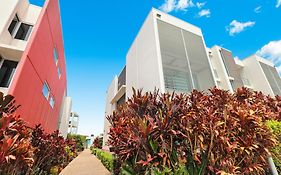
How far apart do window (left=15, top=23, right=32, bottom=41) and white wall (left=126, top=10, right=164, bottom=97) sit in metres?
8.86

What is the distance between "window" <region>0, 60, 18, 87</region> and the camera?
9523 mm

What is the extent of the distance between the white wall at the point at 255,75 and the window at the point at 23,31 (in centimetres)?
2623

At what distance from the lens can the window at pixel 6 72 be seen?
31.2ft

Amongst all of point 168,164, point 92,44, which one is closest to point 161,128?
point 168,164

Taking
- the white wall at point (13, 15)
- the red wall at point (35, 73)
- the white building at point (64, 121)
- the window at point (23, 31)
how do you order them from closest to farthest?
the red wall at point (35, 73)
the white wall at point (13, 15)
the window at point (23, 31)
the white building at point (64, 121)

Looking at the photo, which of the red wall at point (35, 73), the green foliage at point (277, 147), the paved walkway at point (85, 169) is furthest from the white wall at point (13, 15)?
the green foliage at point (277, 147)

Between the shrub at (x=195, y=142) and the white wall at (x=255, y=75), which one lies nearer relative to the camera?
the shrub at (x=195, y=142)

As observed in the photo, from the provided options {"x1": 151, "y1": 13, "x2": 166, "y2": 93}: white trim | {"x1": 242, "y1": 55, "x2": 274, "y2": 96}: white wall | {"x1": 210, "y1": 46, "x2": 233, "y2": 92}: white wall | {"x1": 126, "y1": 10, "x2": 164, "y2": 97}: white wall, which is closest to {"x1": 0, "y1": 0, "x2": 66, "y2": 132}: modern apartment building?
{"x1": 126, "y1": 10, "x2": 164, "y2": 97}: white wall

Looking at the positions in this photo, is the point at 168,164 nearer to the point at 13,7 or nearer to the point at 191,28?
the point at 13,7

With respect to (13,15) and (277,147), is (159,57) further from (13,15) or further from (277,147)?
(13,15)

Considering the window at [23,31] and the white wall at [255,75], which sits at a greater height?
the white wall at [255,75]

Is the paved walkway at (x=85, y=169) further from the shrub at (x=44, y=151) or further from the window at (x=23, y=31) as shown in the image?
the window at (x=23, y=31)

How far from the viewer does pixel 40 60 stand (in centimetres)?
1093

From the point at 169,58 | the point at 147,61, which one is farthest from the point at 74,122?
the point at 169,58
